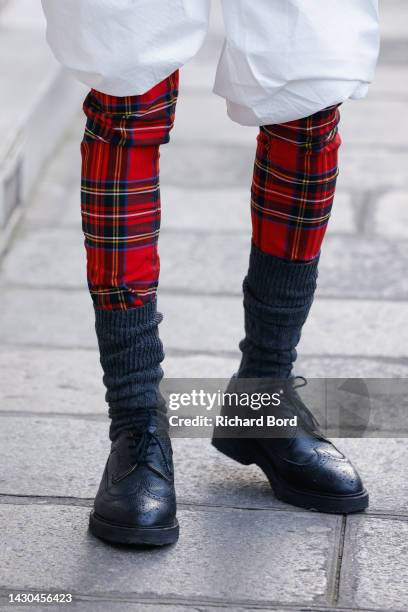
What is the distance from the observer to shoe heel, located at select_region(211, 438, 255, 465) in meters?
1.76

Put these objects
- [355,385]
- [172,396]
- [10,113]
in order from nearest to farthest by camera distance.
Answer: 1. [172,396]
2. [355,385]
3. [10,113]

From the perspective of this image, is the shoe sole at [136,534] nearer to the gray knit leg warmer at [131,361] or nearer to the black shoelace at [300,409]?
the gray knit leg warmer at [131,361]

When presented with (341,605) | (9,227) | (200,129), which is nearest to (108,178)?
(341,605)

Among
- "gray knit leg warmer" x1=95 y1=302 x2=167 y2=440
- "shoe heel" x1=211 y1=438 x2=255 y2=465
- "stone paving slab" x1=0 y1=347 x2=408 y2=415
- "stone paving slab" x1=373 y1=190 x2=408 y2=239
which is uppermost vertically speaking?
"gray knit leg warmer" x1=95 y1=302 x2=167 y2=440

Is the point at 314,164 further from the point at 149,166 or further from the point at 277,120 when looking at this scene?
the point at 149,166

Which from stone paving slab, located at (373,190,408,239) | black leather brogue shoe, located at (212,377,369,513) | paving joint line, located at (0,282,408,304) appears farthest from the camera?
stone paving slab, located at (373,190,408,239)

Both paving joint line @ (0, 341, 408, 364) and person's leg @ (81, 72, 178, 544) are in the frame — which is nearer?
person's leg @ (81, 72, 178, 544)

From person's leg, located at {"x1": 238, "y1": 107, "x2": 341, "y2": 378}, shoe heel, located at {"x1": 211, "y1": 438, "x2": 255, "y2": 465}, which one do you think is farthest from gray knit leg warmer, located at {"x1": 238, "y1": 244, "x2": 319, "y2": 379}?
shoe heel, located at {"x1": 211, "y1": 438, "x2": 255, "y2": 465}

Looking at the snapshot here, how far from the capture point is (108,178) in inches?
59.7

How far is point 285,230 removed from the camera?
5.48ft

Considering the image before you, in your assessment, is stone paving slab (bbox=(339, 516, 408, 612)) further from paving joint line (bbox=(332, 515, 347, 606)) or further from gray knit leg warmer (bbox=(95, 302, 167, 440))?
gray knit leg warmer (bbox=(95, 302, 167, 440))

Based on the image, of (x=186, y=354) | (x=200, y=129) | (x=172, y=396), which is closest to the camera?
(x=172, y=396)

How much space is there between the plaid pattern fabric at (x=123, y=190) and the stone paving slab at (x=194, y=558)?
327mm

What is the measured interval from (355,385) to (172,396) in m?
0.41
